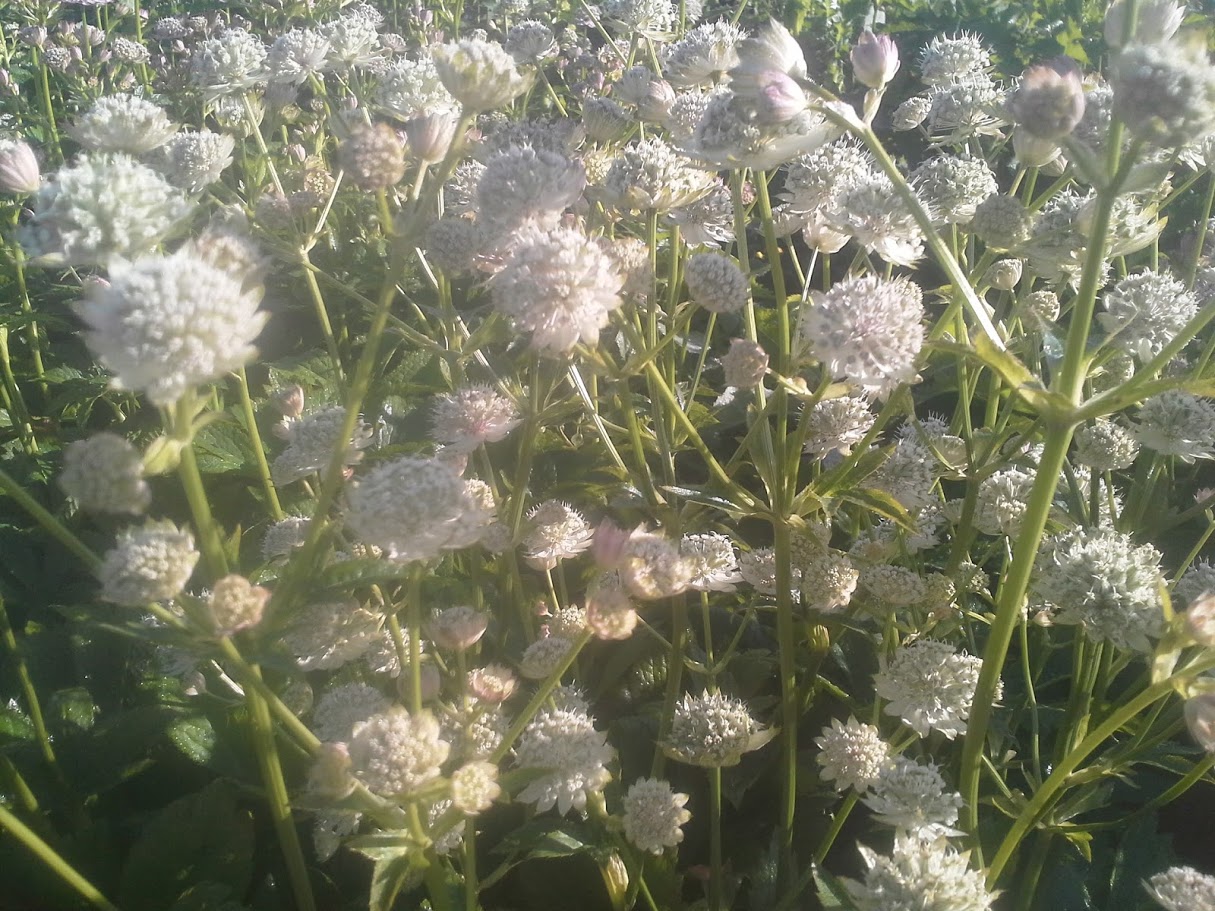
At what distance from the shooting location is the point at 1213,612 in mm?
1170

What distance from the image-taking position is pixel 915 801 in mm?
1456

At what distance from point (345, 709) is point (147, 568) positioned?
1.71 ft

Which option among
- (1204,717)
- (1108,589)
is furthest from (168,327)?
(1108,589)

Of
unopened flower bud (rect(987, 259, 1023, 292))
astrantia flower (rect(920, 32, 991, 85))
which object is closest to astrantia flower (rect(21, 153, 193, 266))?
unopened flower bud (rect(987, 259, 1023, 292))

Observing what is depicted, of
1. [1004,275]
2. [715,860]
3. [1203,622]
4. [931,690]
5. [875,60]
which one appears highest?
[875,60]

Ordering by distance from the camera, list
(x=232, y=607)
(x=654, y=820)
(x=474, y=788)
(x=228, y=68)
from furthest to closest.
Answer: (x=228, y=68) → (x=654, y=820) → (x=474, y=788) → (x=232, y=607)

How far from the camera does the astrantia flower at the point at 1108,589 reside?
150 centimetres

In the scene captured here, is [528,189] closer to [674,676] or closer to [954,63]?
[674,676]

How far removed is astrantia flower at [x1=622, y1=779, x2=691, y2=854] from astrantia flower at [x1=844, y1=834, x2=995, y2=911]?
30 cm

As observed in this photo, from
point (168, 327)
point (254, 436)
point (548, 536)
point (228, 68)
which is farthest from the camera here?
point (228, 68)

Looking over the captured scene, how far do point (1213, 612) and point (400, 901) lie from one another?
1373 mm

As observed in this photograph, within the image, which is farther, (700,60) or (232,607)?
(700,60)

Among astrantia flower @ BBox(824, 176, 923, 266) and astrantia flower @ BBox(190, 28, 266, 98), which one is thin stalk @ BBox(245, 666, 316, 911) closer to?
astrantia flower @ BBox(824, 176, 923, 266)

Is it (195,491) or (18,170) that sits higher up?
(18,170)
